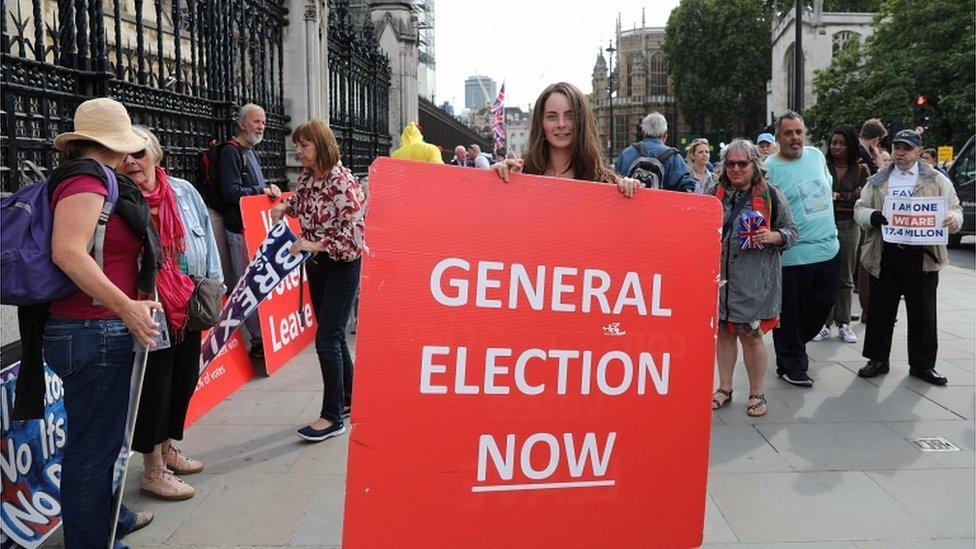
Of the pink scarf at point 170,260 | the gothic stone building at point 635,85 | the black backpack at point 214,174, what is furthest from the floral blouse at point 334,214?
the gothic stone building at point 635,85

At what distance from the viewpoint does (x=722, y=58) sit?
62.8 meters

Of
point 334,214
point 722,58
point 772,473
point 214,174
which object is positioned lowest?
point 772,473

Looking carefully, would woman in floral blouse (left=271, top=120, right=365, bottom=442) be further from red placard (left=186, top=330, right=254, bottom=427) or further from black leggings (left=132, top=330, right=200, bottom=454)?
black leggings (left=132, top=330, right=200, bottom=454)

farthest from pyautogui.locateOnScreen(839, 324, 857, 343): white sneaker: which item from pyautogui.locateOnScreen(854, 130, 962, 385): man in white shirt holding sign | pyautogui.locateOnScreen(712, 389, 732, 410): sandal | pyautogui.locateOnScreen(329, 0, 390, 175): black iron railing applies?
pyautogui.locateOnScreen(329, 0, 390, 175): black iron railing

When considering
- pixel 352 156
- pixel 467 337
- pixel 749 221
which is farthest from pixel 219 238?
pixel 352 156

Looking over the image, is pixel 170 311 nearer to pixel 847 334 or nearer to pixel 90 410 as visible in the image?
pixel 90 410

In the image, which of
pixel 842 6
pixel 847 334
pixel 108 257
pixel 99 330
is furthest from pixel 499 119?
pixel 842 6

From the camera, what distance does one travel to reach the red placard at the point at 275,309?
587cm

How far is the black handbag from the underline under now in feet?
5.83

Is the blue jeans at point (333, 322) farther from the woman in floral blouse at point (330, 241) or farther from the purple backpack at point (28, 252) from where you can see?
the purple backpack at point (28, 252)

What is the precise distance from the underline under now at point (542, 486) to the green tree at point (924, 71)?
30.6 m

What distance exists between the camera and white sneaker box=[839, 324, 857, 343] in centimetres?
762

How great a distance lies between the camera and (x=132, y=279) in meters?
3.14

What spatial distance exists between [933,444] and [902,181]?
2310 millimetres
